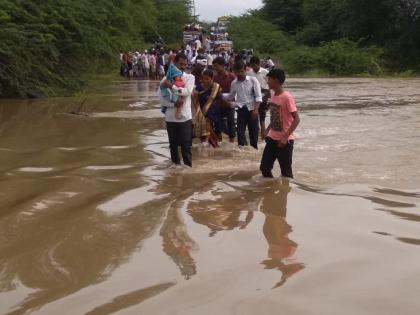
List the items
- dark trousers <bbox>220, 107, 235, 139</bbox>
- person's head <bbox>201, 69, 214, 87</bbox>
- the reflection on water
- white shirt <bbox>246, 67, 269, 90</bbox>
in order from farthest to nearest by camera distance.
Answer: white shirt <bbox>246, 67, 269, 90</bbox> < dark trousers <bbox>220, 107, 235, 139</bbox> < person's head <bbox>201, 69, 214, 87</bbox> < the reflection on water

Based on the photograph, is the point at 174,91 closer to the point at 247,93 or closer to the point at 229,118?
the point at 247,93

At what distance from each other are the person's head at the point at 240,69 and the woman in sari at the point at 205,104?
1.28ft

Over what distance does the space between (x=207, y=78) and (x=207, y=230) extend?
199 inches

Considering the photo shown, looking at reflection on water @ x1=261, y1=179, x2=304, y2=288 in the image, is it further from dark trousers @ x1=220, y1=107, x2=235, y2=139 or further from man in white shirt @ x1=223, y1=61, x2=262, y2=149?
dark trousers @ x1=220, y1=107, x2=235, y2=139

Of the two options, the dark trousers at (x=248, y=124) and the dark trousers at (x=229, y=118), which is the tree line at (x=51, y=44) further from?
the dark trousers at (x=248, y=124)

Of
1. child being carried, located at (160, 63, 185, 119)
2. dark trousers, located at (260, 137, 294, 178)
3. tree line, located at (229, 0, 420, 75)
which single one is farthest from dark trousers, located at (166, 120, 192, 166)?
tree line, located at (229, 0, 420, 75)

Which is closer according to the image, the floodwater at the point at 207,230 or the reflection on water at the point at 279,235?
the floodwater at the point at 207,230

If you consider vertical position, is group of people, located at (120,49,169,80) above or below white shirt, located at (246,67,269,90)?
below

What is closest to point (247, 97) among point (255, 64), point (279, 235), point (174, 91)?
point (255, 64)

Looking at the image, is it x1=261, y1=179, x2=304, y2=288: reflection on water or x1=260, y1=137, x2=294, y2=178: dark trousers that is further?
x1=260, y1=137, x2=294, y2=178: dark trousers

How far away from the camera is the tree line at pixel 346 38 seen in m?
41.8

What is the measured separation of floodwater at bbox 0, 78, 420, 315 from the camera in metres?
3.66

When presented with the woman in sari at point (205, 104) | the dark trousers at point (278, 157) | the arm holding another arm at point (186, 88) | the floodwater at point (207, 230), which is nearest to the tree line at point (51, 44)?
the floodwater at point (207, 230)

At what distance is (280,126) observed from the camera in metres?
6.98
